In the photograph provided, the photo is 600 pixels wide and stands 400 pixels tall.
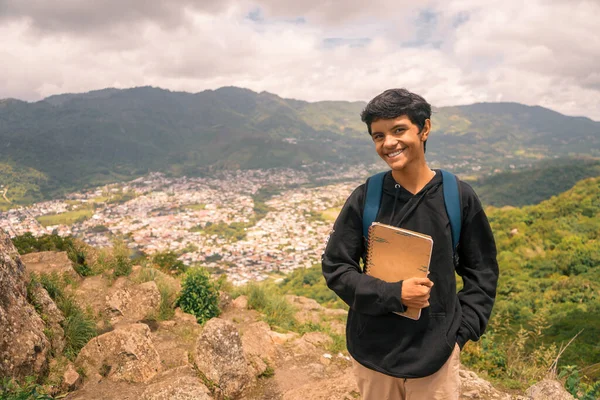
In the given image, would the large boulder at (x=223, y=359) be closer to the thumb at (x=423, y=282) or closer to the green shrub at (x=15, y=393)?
the green shrub at (x=15, y=393)

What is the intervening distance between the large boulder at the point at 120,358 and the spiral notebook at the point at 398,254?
3.70 m

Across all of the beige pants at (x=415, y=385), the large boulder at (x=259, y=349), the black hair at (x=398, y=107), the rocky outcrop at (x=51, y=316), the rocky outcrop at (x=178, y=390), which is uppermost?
the black hair at (x=398, y=107)

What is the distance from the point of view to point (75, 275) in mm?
6336

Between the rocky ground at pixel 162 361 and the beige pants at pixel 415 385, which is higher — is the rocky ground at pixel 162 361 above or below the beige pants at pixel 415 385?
below

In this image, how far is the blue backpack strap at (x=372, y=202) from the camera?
168 centimetres

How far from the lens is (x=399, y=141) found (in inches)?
63.4

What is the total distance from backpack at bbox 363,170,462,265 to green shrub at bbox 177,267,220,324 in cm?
527

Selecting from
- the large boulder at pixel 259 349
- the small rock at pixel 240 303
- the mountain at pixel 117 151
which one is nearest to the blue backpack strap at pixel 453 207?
the large boulder at pixel 259 349

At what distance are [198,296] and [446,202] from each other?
5.66 metres

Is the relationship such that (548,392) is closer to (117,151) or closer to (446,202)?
(446,202)

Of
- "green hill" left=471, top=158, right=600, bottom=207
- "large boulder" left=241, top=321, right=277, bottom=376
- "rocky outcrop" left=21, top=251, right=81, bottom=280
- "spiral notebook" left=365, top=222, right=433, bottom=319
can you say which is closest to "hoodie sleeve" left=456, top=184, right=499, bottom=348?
"spiral notebook" left=365, top=222, right=433, bottom=319

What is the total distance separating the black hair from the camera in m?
1.58

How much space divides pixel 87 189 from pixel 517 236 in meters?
99.2

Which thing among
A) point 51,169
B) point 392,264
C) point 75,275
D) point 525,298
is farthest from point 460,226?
point 51,169
